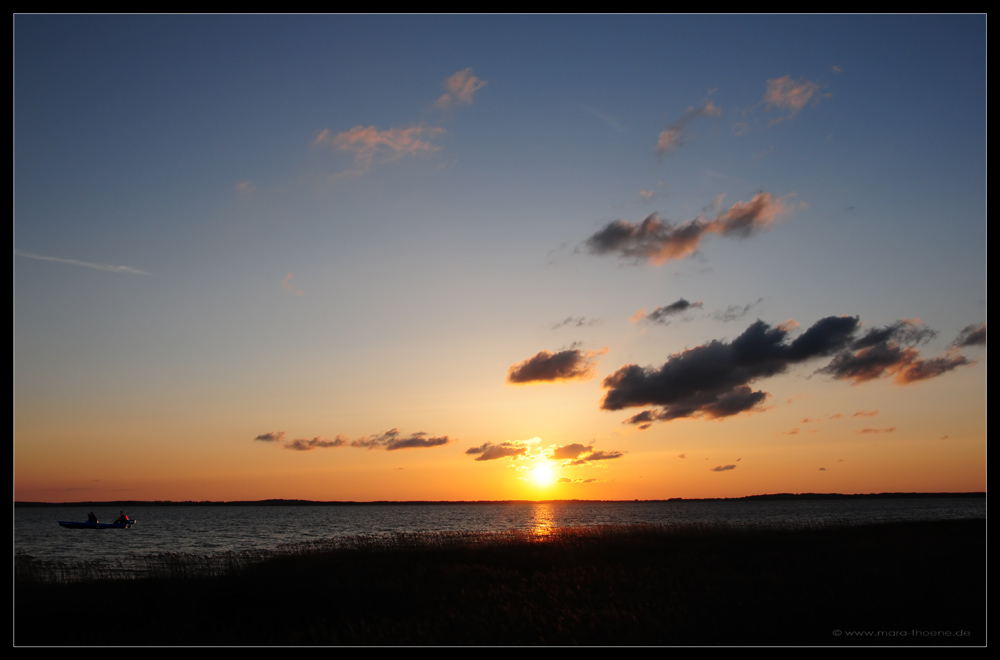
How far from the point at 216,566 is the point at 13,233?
77.7 ft

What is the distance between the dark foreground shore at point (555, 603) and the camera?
16203mm

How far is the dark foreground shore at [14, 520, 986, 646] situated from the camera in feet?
53.2

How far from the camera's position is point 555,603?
19.5 m

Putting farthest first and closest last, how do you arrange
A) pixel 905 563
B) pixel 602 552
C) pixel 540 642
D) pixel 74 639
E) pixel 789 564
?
pixel 602 552 → pixel 789 564 → pixel 905 563 → pixel 74 639 → pixel 540 642

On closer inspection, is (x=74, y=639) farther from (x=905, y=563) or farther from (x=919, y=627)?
(x=905, y=563)
